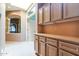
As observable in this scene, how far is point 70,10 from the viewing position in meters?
3.11

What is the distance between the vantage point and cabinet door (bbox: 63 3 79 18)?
284 cm

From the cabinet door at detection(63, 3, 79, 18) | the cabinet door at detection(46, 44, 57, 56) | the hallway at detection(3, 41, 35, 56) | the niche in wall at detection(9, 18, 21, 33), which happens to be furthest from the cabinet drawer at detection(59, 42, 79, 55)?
the niche in wall at detection(9, 18, 21, 33)

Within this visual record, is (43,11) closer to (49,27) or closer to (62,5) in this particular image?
(49,27)

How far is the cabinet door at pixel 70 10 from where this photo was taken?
2836 millimetres

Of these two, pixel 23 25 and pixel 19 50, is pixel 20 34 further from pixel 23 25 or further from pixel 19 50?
pixel 19 50

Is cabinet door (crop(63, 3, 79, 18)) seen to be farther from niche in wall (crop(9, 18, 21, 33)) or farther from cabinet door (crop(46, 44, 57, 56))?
niche in wall (crop(9, 18, 21, 33))

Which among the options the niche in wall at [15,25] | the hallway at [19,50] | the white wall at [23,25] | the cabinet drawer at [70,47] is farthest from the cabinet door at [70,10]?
the niche in wall at [15,25]

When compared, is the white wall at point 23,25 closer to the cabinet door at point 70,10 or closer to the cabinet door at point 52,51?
the cabinet door at point 52,51

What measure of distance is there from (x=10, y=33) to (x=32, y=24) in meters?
1.98

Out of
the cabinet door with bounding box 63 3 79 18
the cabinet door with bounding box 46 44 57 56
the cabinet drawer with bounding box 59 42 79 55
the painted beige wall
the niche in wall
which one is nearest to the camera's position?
the cabinet drawer with bounding box 59 42 79 55

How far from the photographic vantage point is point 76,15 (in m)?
2.83

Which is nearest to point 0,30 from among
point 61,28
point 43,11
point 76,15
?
point 43,11

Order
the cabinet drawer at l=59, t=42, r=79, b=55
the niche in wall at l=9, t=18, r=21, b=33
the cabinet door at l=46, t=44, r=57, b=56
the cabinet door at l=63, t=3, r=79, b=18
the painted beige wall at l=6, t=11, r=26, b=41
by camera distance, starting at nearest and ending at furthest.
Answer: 1. the cabinet drawer at l=59, t=42, r=79, b=55
2. the cabinet door at l=63, t=3, r=79, b=18
3. the cabinet door at l=46, t=44, r=57, b=56
4. the painted beige wall at l=6, t=11, r=26, b=41
5. the niche in wall at l=9, t=18, r=21, b=33

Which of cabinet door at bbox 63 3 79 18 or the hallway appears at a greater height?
cabinet door at bbox 63 3 79 18
